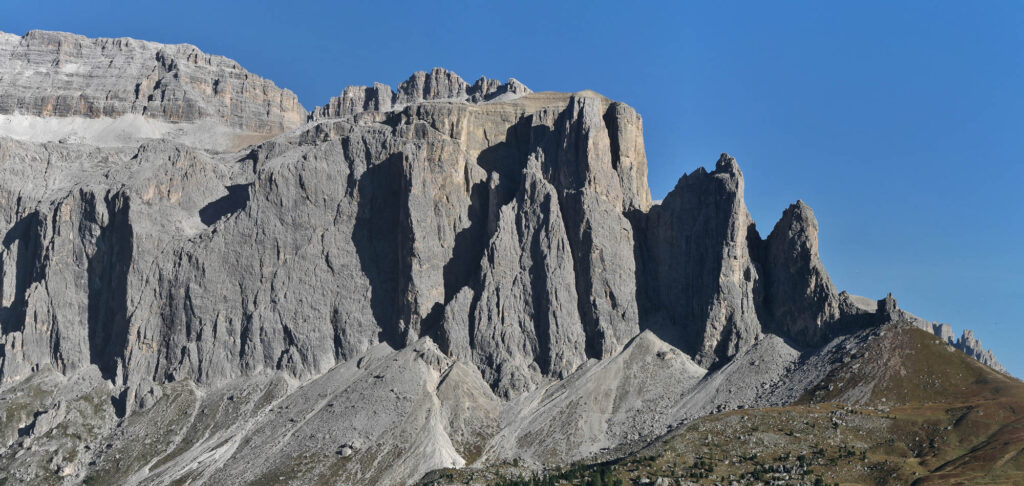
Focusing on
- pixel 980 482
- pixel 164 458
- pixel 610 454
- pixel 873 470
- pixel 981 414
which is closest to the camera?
pixel 980 482

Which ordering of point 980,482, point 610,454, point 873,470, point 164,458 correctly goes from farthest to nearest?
1. point 164,458
2. point 610,454
3. point 873,470
4. point 980,482

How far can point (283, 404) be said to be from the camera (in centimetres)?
19888

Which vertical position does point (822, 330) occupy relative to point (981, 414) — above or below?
above

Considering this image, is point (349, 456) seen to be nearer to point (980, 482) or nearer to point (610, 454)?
point (610, 454)

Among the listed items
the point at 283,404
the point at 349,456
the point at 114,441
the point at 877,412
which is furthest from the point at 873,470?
the point at 114,441

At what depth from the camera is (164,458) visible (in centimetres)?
19075

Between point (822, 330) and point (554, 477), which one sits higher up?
point (822, 330)

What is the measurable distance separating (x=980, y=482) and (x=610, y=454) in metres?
61.8

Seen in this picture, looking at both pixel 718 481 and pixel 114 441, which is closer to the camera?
pixel 718 481

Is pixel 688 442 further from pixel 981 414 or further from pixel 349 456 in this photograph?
pixel 349 456

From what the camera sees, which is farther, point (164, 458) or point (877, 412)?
point (164, 458)

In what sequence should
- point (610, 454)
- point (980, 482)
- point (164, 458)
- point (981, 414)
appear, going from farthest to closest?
1. point (164, 458)
2. point (610, 454)
3. point (981, 414)
4. point (980, 482)

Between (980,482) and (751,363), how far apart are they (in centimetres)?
6513

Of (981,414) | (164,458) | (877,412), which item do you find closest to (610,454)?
(877,412)
